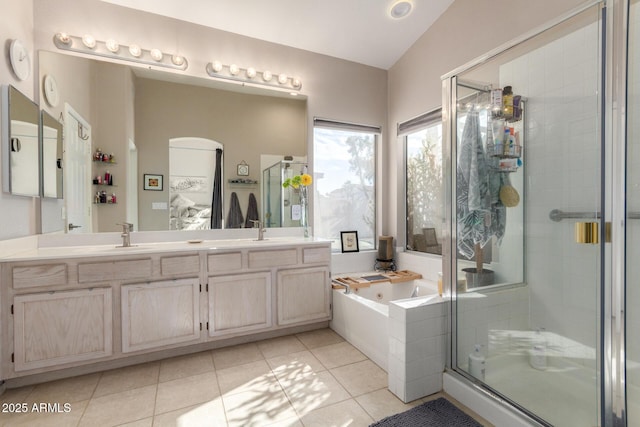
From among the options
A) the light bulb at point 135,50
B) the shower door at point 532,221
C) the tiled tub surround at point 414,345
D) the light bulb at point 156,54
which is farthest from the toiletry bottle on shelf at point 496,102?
the light bulb at point 135,50

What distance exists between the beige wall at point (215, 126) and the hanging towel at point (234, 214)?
4 centimetres

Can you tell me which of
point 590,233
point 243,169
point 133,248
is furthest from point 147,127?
point 590,233

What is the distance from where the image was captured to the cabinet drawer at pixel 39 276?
72.4 inches

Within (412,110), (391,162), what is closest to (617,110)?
(412,110)

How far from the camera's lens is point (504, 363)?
1706 millimetres

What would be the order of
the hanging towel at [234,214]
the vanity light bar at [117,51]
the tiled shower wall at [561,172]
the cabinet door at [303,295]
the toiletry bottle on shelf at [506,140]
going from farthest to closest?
the hanging towel at [234,214] → the cabinet door at [303,295] → the vanity light bar at [117,51] → the toiletry bottle on shelf at [506,140] → the tiled shower wall at [561,172]

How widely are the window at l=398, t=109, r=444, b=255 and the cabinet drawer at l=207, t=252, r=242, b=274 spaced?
1.93m

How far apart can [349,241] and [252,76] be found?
196 cm

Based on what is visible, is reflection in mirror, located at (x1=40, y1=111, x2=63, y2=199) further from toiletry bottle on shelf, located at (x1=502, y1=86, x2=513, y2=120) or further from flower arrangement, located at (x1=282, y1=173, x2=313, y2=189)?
toiletry bottle on shelf, located at (x1=502, y1=86, x2=513, y2=120)

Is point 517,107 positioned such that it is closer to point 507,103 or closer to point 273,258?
point 507,103

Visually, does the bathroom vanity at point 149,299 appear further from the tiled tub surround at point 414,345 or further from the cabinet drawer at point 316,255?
the tiled tub surround at point 414,345

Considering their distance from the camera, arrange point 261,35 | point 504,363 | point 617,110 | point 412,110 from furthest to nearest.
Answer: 1. point 412,110
2. point 261,35
3. point 504,363
4. point 617,110

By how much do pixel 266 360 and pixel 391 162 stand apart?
8.04 ft

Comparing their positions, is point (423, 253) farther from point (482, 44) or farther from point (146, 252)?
point (146, 252)
